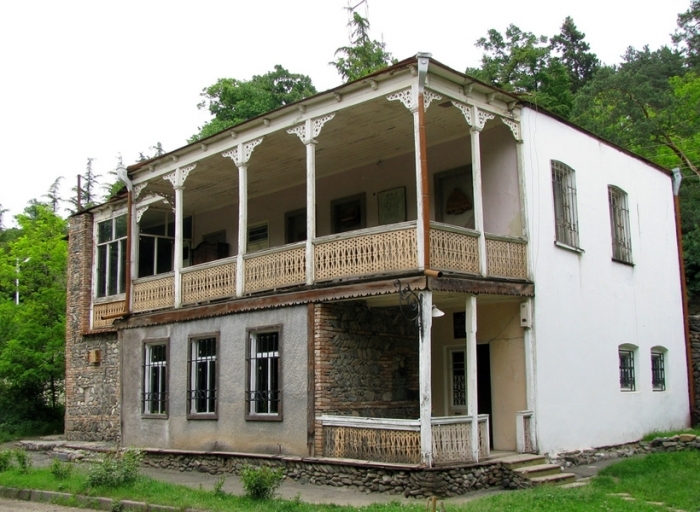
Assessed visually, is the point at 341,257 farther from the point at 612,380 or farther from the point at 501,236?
the point at 612,380

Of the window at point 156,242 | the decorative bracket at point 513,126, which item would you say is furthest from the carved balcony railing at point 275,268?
the window at point 156,242

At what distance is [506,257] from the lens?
1467 centimetres

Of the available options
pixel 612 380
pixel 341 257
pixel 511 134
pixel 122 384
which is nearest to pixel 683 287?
pixel 612 380

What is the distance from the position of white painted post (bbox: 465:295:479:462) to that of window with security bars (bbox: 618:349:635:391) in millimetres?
5598

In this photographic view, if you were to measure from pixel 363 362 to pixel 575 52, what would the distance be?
1588 inches

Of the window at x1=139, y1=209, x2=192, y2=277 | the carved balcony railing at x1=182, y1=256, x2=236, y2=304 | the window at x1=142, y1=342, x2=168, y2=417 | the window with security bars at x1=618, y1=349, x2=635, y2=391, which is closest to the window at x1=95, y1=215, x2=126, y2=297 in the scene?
the window at x1=139, y1=209, x2=192, y2=277

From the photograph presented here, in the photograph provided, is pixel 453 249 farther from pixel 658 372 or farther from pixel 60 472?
pixel 658 372

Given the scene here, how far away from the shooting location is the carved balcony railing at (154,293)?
1862 cm

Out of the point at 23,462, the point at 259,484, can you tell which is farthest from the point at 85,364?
the point at 259,484

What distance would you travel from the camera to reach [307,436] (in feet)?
47.3

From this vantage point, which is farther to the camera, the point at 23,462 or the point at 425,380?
the point at 23,462

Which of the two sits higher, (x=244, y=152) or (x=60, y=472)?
(x=244, y=152)

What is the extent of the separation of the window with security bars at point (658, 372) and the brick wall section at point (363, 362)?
21.2 feet

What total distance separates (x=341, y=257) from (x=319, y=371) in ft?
7.02
